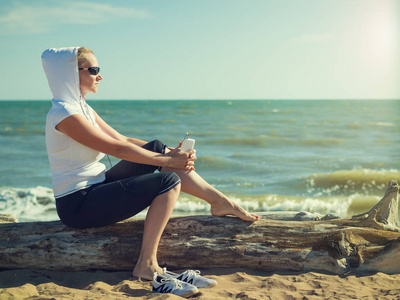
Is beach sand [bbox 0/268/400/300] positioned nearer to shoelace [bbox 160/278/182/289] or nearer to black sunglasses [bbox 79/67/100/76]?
shoelace [bbox 160/278/182/289]

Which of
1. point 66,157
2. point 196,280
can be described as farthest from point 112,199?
point 196,280

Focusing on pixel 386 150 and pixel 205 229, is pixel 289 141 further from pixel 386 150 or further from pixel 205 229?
pixel 205 229

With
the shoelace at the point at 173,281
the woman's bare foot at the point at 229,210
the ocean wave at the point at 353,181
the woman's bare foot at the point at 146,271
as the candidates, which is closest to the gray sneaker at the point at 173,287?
the shoelace at the point at 173,281

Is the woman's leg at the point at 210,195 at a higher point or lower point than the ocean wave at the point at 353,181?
higher

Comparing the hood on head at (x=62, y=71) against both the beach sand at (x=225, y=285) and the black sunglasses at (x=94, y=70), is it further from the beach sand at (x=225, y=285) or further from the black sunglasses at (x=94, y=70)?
the beach sand at (x=225, y=285)

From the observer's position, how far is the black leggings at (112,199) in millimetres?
2977

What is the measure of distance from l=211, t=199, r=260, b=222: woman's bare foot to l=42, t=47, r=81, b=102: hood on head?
1537mm

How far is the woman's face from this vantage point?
3.13 metres

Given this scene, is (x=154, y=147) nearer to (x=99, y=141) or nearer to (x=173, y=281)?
(x=99, y=141)

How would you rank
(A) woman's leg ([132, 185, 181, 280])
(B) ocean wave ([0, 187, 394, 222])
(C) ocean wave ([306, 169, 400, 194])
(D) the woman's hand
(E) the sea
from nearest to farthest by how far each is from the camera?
(A) woman's leg ([132, 185, 181, 280]), (D) the woman's hand, (B) ocean wave ([0, 187, 394, 222]), (E) the sea, (C) ocean wave ([306, 169, 400, 194])

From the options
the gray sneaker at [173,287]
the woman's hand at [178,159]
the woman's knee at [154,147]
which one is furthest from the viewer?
the woman's knee at [154,147]

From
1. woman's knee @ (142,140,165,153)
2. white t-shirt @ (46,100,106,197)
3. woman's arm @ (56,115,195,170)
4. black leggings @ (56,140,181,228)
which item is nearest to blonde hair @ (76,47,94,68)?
white t-shirt @ (46,100,106,197)

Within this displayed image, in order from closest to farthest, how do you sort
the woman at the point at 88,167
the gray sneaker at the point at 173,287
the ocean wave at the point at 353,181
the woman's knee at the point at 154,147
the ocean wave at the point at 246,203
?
the gray sneaker at the point at 173,287, the woman at the point at 88,167, the woman's knee at the point at 154,147, the ocean wave at the point at 246,203, the ocean wave at the point at 353,181

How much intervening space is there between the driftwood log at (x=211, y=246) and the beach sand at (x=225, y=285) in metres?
0.09
